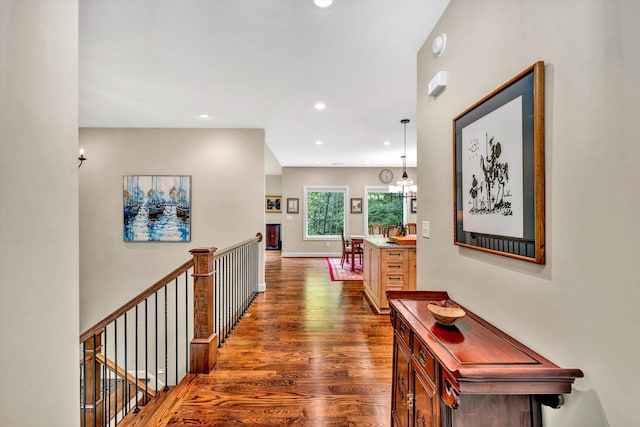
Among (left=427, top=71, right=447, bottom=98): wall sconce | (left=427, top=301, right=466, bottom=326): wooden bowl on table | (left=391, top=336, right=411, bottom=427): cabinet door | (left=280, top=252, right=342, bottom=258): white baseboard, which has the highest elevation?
(left=427, top=71, right=447, bottom=98): wall sconce

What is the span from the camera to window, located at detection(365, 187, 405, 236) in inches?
341

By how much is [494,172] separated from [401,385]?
3.79 feet

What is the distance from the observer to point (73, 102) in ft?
4.04

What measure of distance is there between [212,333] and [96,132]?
4.13m

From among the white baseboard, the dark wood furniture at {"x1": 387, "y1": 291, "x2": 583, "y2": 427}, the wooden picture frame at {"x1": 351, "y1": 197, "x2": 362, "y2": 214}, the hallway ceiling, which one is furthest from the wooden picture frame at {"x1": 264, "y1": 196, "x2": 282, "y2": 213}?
the dark wood furniture at {"x1": 387, "y1": 291, "x2": 583, "y2": 427}

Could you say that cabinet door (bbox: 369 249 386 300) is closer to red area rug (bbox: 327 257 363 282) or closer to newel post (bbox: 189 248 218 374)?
red area rug (bbox: 327 257 363 282)

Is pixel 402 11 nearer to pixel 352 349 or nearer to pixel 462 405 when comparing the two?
pixel 462 405

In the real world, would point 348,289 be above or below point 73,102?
below

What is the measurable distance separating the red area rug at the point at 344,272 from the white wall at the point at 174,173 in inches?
80.9

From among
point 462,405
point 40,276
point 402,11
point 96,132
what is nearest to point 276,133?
point 96,132

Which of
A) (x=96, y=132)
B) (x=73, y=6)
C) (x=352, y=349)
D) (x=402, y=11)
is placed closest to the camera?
(x=73, y=6)

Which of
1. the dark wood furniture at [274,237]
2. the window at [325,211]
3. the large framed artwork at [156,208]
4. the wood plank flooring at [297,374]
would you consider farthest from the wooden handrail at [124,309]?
the dark wood furniture at [274,237]

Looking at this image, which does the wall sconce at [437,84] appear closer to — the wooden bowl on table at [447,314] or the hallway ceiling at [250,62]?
the hallway ceiling at [250,62]

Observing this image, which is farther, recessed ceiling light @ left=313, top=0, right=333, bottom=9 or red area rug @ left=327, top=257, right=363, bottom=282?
red area rug @ left=327, top=257, right=363, bottom=282
